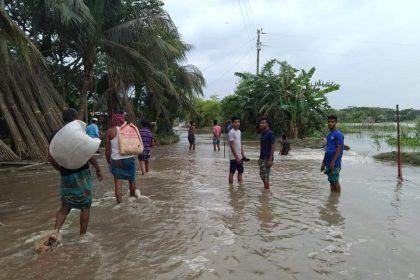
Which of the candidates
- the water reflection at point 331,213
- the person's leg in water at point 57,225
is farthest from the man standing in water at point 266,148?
the person's leg in water at point 57,225

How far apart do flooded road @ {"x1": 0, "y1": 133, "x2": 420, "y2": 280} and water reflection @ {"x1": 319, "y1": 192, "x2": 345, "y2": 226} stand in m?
0.02

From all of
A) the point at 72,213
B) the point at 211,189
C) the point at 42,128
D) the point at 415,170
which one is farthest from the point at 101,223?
the point at 415,170

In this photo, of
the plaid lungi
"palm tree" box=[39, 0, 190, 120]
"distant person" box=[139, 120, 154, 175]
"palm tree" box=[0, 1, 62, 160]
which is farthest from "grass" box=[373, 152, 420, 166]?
the plaid lungi

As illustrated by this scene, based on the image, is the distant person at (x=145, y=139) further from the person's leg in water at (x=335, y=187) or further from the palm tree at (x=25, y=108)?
the person's leg in water at (x=335, y=187)

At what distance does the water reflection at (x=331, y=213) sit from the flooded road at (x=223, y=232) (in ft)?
0.06

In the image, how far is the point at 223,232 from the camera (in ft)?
19.2

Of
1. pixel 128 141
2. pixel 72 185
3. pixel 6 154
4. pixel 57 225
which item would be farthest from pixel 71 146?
pixel 6 154

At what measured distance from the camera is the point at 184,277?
4.25 metres

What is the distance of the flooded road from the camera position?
446 cm

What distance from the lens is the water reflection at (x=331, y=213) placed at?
647 centimetres

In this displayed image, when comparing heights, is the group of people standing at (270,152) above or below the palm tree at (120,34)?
below

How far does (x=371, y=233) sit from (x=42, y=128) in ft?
36.4

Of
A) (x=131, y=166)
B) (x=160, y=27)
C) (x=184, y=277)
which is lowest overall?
(x=184, y=277)

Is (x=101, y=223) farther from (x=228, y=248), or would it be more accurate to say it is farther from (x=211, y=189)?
(x=211, y=189)
